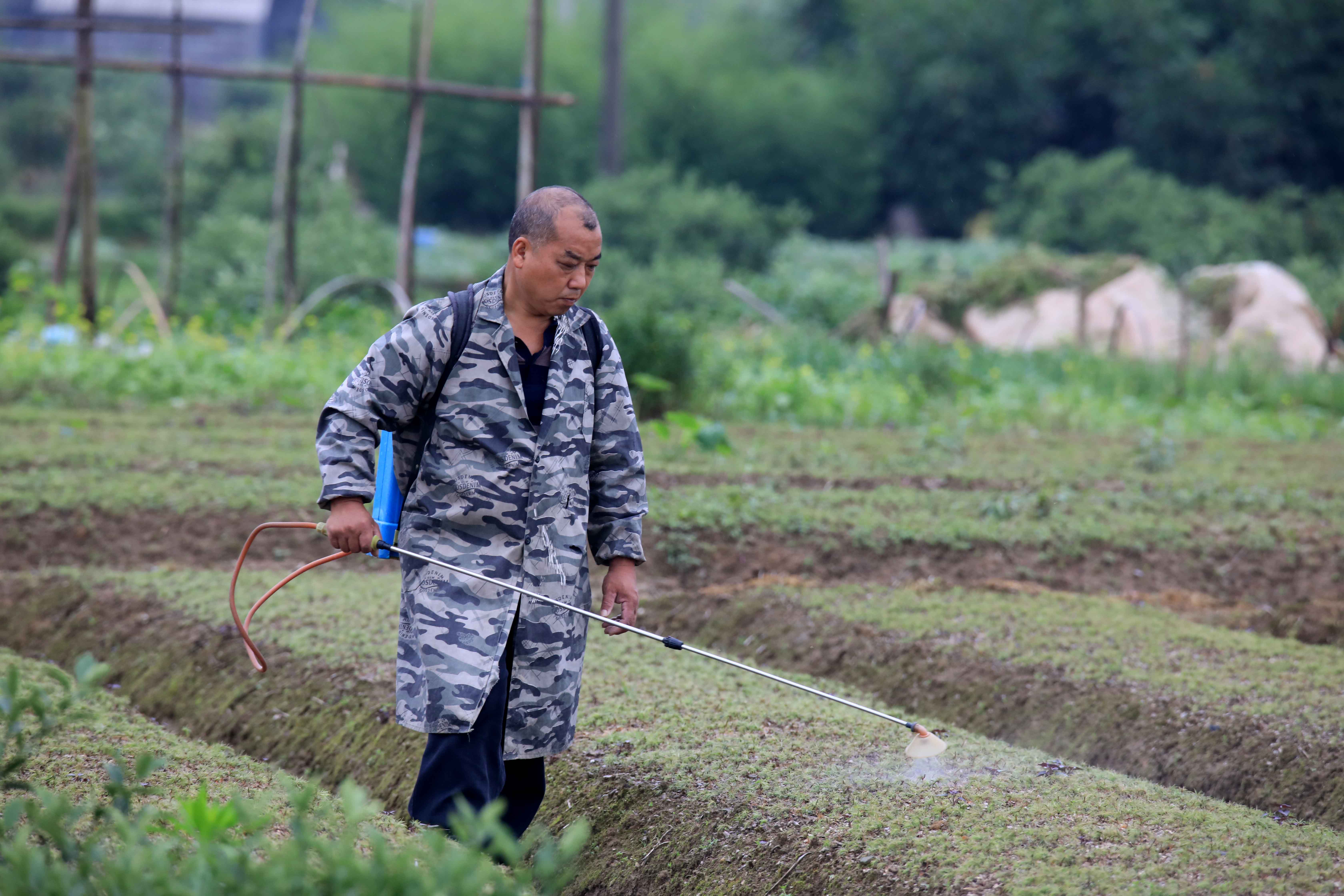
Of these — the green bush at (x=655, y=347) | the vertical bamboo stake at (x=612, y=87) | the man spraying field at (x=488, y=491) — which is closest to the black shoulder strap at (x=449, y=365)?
the man spraying field at (x=488, y=491)

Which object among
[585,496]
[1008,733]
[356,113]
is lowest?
[1008,733]

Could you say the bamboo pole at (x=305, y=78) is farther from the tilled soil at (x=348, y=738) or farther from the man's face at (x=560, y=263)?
the man's face at (x=560, y=263)

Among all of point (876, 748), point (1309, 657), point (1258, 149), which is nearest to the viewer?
point (876, 748)

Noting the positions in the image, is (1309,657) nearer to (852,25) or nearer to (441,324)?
(441,324)

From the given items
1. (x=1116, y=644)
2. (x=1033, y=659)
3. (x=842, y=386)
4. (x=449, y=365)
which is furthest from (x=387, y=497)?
(x=842, y=386)

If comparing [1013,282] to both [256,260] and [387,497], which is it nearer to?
[256,260]

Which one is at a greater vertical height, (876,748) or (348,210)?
(348,210)

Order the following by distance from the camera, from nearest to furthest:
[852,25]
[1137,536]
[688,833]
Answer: [688,833] < [1137,536] < [852,25]

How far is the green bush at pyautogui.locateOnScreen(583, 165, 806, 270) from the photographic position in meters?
21.7

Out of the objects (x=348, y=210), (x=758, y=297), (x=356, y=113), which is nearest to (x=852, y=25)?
(x=356, y=113)

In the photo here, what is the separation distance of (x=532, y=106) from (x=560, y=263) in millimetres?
8976

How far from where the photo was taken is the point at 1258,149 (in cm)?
3045

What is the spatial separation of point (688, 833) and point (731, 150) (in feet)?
94.6

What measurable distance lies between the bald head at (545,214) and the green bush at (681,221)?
57.7 feet
